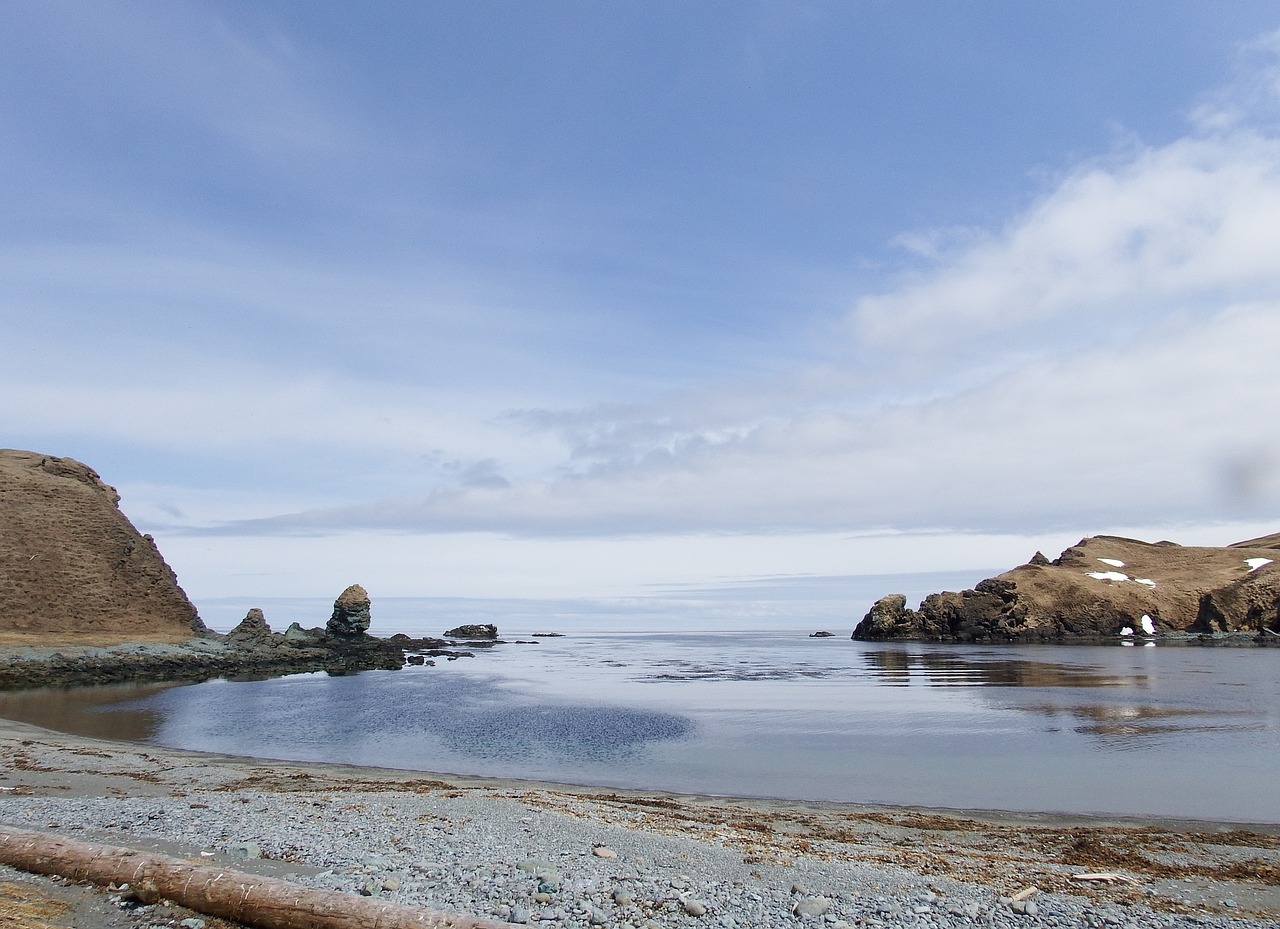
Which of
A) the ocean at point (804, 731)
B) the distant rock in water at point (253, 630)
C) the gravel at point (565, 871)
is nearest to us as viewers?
the gravel at point (565, 871)

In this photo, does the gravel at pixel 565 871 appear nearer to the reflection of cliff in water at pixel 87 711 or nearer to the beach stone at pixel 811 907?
the beach stone at pixel 811 907

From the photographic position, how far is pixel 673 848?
12203 millimetres

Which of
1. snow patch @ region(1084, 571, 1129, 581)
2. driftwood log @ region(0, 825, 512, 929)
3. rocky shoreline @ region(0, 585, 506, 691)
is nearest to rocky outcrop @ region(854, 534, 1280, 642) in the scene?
snow patch @ region(1084, 571, 1129, 581)

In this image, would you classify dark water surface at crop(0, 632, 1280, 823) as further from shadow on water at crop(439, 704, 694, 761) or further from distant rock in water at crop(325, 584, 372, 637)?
distant rock in water at crop(325, 584, 372, 637)

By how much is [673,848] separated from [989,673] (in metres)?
63.6

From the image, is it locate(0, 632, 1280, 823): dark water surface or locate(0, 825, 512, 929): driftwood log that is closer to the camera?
locate(0, 825, 512, 929): driftwood log

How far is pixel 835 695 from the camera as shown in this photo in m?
51.1

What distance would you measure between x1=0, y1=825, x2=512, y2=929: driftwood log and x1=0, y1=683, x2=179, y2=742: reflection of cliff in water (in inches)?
1061

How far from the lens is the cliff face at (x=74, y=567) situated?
69750 millimetres

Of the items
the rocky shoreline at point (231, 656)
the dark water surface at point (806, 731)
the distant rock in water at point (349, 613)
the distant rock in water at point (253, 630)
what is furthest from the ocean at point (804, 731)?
the distant rock in water at point (349, 613)

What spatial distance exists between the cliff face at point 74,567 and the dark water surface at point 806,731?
81.9ft

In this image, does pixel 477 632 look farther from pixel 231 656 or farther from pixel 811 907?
pixel 811 907

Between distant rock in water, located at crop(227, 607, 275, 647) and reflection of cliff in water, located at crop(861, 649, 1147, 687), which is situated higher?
distant rock in water, located at crop(227, 607, 275, 647)

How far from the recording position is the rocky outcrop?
11819 cm
